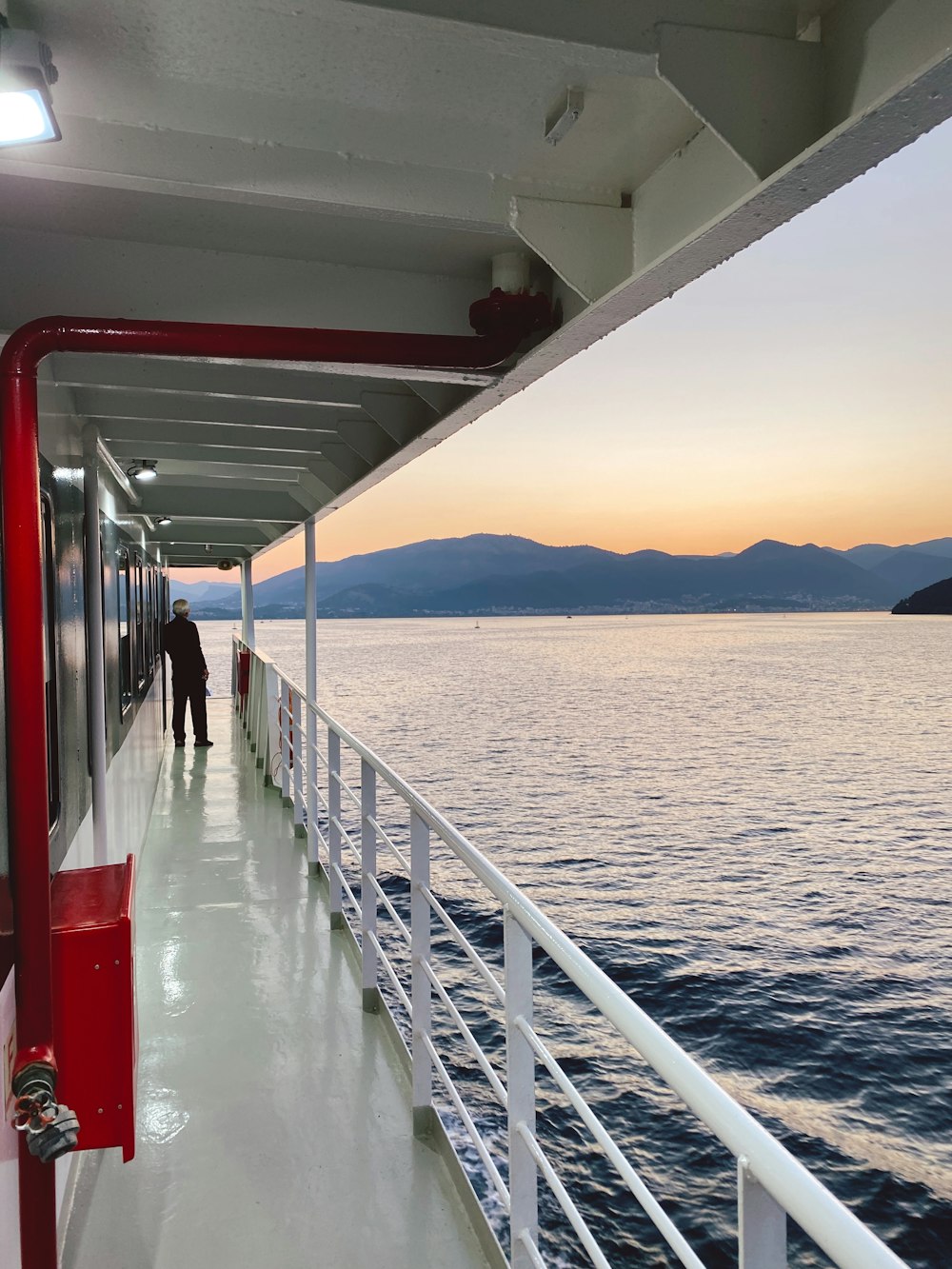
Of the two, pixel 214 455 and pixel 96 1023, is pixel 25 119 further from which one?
pixel 214 455

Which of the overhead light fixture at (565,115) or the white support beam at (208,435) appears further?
the white support beam at (208,435)

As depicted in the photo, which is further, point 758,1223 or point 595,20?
point 595,20

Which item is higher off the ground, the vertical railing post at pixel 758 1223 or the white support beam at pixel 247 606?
the white support beam at pixel 247 606

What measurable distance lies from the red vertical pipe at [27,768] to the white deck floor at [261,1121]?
350 millimetres

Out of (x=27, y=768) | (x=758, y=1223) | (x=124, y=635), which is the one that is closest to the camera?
(x=758, y=1223)

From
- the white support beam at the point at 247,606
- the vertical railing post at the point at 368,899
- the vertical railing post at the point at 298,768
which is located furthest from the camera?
the white support beam at the point at 247,606

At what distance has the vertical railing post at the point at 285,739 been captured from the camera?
5.79 metres

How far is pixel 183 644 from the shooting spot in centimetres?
820

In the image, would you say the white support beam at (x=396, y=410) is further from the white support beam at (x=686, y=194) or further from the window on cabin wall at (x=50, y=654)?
the white support beam at (x=686, y=194)

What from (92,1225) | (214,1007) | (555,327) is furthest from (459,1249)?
(555,327)

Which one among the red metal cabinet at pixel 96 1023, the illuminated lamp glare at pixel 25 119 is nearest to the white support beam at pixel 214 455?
the red metal cabinet at pixel 96 1023

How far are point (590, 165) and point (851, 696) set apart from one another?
33.5 meters

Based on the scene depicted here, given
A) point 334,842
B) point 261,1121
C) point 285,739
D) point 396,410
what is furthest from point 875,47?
point 285,739

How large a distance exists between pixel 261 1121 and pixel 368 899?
2.64ft
